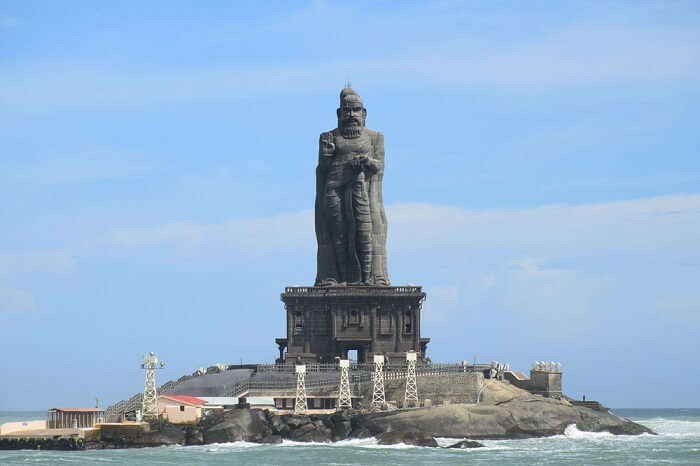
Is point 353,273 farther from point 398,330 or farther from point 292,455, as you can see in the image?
A: point 292,455

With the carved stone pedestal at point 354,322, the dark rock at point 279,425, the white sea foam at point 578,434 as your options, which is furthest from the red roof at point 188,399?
the white sea foam at point 578,434

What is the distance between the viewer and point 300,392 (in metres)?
93.8

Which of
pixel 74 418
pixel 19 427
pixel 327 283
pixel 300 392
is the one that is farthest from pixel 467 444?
pixel 327 283

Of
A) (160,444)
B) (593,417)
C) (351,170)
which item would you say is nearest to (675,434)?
(593,417)

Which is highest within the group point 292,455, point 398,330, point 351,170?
point 351,170

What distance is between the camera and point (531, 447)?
82375mm

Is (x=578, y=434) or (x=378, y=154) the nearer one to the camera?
(x=578, y=434)

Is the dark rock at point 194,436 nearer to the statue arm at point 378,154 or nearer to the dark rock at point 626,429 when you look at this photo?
the dark rock at point 626,429

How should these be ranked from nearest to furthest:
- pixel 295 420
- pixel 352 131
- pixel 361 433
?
pixel 361 433 → pixel 295 420 → pixel 352 131

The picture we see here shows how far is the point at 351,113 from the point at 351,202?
5876 mm

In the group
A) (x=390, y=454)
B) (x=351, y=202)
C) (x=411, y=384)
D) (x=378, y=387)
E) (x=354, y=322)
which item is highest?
(x=351, y=202)

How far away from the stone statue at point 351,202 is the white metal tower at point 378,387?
12.5 metres

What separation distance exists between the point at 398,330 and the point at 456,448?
2284 centimetres

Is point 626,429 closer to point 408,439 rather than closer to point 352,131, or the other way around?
point 408,439
